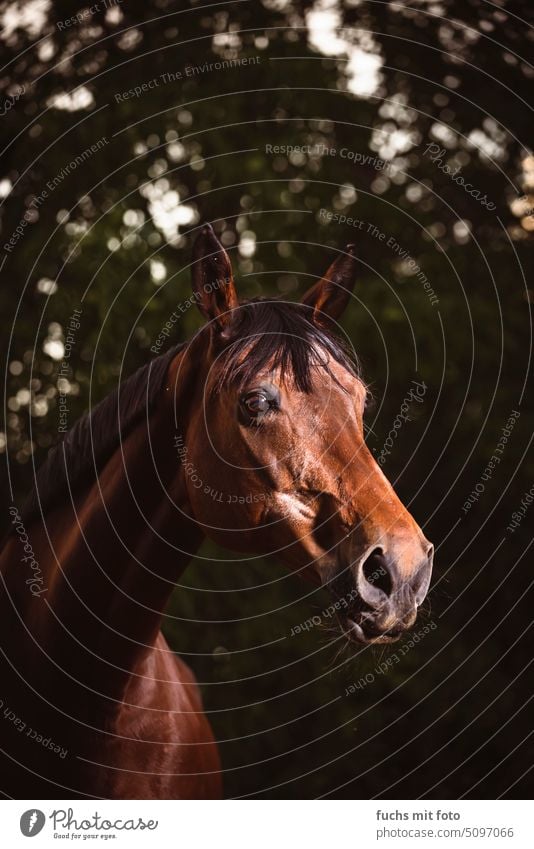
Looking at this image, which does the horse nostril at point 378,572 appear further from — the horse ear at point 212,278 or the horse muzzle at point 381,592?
the horse ear at point 212,278

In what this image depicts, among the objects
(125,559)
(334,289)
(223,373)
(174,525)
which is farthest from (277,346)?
(125,559)

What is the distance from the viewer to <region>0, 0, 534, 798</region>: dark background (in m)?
3.09

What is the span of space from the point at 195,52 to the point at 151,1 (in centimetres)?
25

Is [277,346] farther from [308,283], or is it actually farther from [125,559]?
[308,283]

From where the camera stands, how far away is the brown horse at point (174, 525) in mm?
1515

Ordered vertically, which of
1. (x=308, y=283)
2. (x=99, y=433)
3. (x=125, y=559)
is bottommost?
(x=125, y=559)

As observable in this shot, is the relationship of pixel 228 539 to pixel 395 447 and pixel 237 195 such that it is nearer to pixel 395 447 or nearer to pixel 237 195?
pixel 395 447

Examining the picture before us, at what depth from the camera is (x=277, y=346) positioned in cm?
159

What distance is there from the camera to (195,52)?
310 centimetres

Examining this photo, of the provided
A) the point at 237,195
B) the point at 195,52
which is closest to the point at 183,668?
the point at 237,195

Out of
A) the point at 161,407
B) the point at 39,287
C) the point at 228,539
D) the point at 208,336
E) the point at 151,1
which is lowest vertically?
the point at 228,539

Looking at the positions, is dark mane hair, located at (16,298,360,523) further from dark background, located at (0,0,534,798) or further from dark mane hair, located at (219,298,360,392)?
dark background, located at (0,0,534,798)

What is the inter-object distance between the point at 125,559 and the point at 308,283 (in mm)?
2009

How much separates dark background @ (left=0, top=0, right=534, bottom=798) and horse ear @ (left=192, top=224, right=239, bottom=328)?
1.44 m
